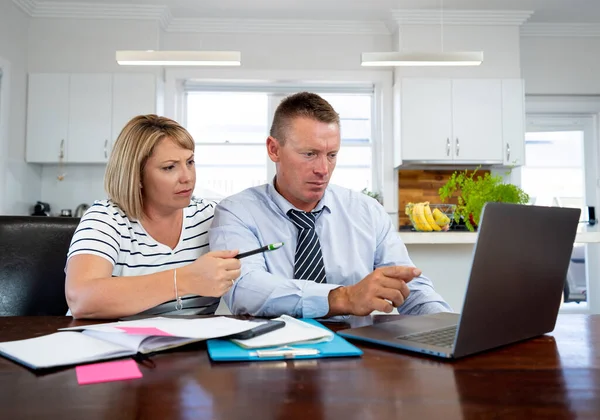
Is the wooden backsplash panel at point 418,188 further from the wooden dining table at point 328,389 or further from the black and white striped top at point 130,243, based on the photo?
the wooden dining table at point 328,389

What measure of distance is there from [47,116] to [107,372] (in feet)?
15.3

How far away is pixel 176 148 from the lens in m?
1.62

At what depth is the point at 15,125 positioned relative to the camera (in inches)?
184

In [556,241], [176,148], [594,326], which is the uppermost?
[176,148]

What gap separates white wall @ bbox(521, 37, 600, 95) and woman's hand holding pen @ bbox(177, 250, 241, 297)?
5001 mm

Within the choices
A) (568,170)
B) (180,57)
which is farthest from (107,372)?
(568,170)

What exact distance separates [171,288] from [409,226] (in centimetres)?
422

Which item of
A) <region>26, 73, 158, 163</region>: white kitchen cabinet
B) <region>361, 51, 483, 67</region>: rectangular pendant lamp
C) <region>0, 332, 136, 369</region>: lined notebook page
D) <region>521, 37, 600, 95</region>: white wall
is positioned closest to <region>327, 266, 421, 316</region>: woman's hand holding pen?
<region>0, 332, 136, 369</region>: lined notebook page

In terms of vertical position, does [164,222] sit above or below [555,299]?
above

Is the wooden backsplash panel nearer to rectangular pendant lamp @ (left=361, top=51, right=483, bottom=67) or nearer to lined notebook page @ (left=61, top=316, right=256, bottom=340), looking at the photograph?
rectangular pendant lamp @ (left=361, top=51, right=483, bottom=67)

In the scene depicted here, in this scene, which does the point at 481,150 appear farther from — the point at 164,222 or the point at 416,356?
the point at 416,356

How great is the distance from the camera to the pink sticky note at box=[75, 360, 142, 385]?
2.37 ft

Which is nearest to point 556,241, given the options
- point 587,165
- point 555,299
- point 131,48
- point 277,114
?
point 555,299

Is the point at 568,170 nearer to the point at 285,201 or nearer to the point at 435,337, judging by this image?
the point at 285,201
